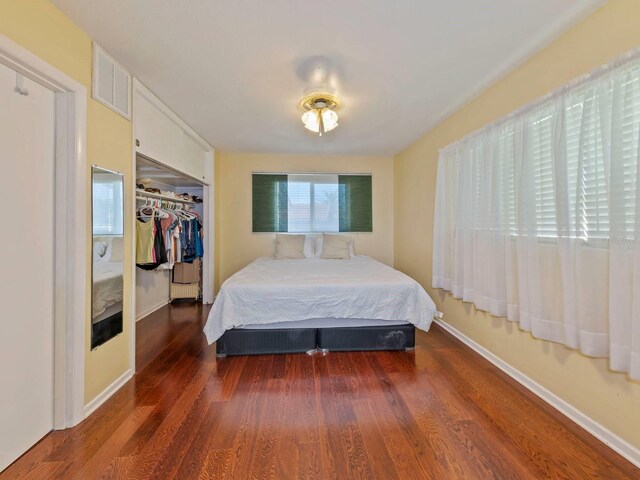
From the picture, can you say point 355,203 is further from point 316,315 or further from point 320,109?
point 316,315

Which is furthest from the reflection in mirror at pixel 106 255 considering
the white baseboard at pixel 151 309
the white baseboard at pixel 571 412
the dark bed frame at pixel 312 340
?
the white baseboard at pixel 571 412

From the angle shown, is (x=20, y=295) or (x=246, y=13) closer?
(x=20, y=295)

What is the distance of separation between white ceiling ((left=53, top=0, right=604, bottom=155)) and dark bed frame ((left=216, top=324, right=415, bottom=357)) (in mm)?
2113

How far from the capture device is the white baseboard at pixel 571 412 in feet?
4.56

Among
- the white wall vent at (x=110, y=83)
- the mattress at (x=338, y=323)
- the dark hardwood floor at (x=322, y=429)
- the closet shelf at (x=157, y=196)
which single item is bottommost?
the dark hardwood floor at (x=322, y=429)

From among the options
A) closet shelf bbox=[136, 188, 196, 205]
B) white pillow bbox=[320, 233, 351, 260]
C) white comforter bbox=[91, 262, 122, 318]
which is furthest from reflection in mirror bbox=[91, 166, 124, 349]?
white pillow bbox=[320, 233, 351, 260]

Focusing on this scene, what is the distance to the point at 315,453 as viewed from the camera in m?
1.42

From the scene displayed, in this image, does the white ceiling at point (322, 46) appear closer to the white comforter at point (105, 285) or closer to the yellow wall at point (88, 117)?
the yellow wall at point (88, 117)

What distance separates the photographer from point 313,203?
14.9 feet

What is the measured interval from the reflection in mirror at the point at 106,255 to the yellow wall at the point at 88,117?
50mm

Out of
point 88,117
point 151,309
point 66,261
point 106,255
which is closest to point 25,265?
point 66,261

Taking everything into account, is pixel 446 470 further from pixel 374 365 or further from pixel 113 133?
pixel 113 133

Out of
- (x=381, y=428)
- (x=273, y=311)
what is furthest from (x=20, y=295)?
(x=381, y=428)

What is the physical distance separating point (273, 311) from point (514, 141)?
2.31 metres
